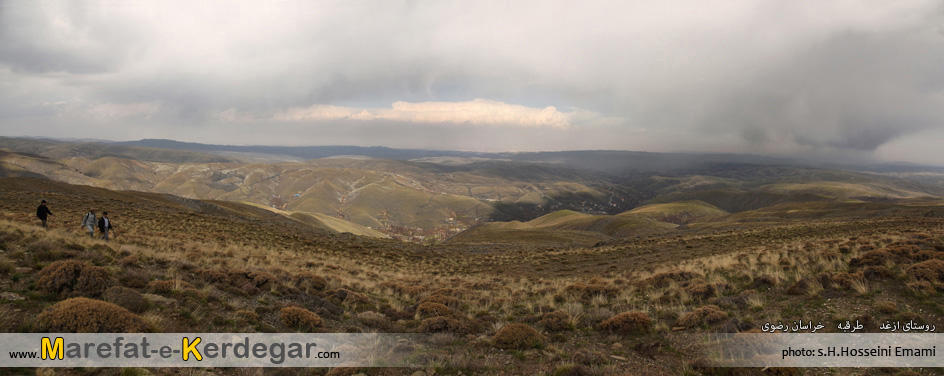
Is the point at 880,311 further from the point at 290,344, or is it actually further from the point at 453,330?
the point at 290,344

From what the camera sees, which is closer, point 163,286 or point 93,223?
point 163,286

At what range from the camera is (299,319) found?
8.88 metres

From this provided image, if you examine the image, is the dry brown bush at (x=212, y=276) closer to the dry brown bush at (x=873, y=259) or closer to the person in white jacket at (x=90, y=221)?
the person in white jacket at (x=90, y=221)

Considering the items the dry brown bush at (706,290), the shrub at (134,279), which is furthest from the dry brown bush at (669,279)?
the shrub at (134,279)

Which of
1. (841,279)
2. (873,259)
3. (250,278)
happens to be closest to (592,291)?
(841,279)

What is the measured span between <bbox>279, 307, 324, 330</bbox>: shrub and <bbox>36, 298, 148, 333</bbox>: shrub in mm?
2851

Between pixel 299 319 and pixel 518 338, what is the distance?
5.73 m

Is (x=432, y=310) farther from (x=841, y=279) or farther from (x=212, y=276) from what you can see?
(x=841, y=279)

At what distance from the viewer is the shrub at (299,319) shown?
8.73 m

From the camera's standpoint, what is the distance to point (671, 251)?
2638 centimetres

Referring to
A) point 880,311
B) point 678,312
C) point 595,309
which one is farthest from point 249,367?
point 880,311

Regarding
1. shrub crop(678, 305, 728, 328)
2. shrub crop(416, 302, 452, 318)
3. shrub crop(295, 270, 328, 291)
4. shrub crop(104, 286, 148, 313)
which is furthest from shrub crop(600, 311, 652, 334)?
shrub crop(104, 286, 148, 313)

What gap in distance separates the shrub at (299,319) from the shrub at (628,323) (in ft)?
25.5

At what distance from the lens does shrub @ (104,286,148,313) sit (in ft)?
24.1
